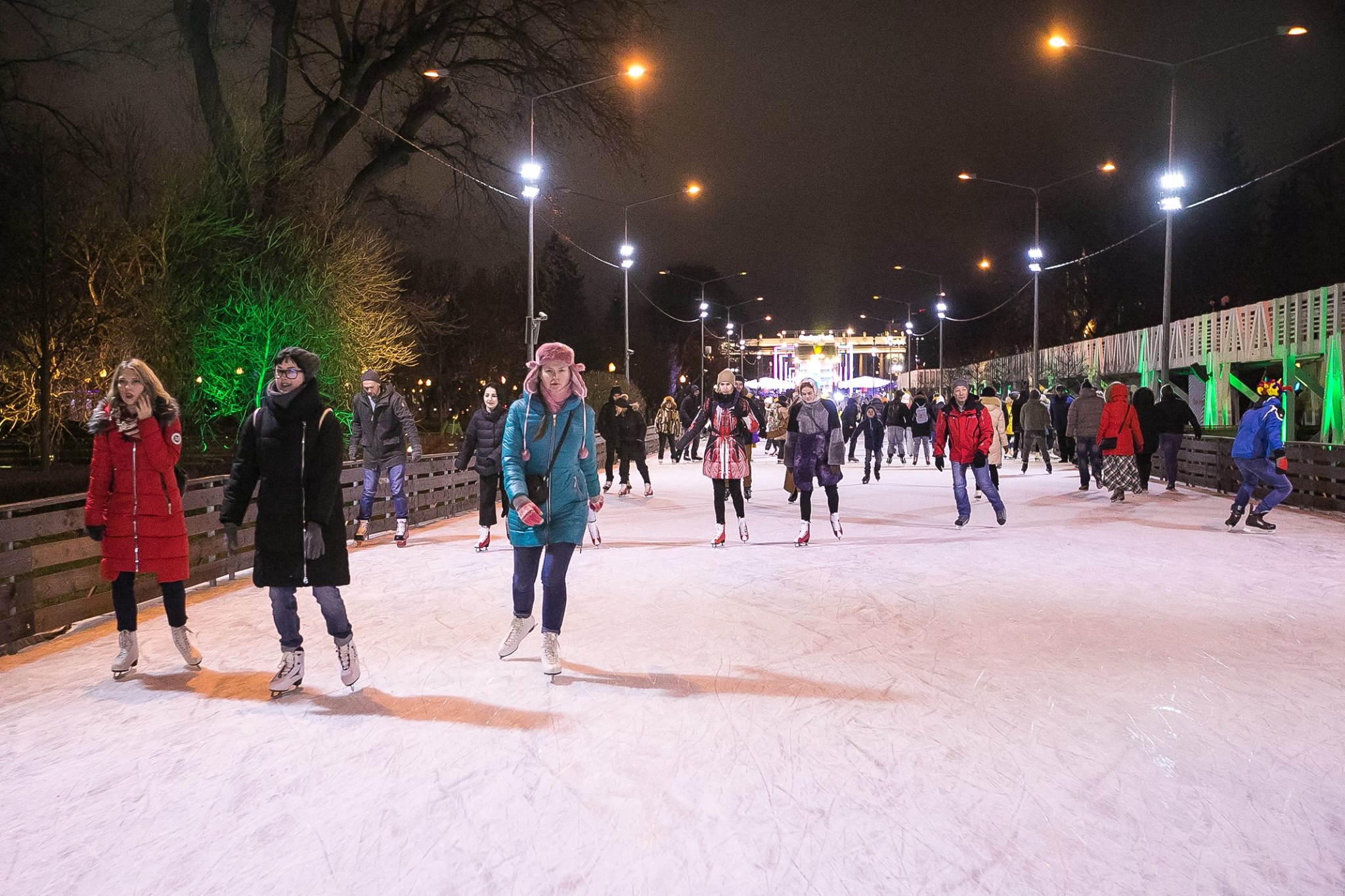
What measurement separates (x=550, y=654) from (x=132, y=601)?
2.25 m

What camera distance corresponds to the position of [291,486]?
17.5ft

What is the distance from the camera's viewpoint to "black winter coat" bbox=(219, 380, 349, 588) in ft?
17.5

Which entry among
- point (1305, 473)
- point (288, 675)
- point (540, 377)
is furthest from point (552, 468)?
point (1305, 473)

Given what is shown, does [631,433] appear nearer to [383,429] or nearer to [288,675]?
[383,429]

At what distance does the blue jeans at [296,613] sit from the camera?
215 inches

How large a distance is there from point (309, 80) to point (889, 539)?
1632 centimetres

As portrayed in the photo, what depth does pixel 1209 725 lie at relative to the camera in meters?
4.96

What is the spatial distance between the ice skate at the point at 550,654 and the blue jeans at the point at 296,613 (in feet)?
3.30

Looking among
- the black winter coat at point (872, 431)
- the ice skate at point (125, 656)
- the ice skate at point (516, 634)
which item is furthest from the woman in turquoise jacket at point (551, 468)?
the black winter coat at point (872, 431)

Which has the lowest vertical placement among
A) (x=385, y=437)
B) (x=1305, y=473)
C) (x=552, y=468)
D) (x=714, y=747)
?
(x=714, y=747)

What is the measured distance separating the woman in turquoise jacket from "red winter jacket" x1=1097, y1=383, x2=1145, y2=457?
38.8ft

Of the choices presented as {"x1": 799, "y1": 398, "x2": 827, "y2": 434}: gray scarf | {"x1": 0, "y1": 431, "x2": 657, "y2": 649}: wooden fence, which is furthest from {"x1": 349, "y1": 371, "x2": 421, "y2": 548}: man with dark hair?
{"x1": 799, "y1": 398, "x2": 827, "y2": 434}: gray scarf

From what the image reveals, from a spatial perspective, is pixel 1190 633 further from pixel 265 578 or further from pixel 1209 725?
pixel 265 578

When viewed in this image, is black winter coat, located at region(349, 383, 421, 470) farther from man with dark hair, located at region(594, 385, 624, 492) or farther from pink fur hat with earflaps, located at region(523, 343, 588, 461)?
pink fur hat with earflaps, located at region(523, 343, 588, 461)
